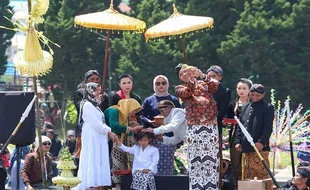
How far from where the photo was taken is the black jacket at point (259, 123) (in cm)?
1005

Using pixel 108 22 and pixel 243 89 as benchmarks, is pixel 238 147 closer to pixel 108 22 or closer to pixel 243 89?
pixel 243 89

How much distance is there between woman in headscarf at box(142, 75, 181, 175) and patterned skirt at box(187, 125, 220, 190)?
946mm

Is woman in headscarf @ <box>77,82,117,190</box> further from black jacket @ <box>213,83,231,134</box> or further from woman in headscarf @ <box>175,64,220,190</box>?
black jacket @ <box>213,83,231,134</box>

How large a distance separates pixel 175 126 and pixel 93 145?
3.28 ft

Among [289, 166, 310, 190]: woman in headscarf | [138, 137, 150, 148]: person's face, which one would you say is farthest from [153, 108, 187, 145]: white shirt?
[289, 166, 310, 190]: woman in headscarf

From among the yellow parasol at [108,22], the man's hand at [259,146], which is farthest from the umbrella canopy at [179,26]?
the man's hand at [259,146]

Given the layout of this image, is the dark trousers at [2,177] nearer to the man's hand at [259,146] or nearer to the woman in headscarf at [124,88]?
the woman in headscarf at [124,88]

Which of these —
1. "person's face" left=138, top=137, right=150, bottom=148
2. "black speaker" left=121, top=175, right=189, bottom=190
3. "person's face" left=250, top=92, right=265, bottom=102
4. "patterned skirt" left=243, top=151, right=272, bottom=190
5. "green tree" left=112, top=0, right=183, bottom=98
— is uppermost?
"green tree" left=112, top=0, right=183, bottom=98

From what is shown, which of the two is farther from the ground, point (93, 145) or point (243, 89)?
point (243, 89)

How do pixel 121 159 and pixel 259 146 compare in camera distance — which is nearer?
pixel 259 146

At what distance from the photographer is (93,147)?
9.98 m

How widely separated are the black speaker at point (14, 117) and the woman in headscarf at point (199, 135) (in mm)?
2081

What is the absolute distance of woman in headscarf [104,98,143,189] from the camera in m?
10.4

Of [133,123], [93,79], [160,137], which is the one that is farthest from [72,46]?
[160,137]
